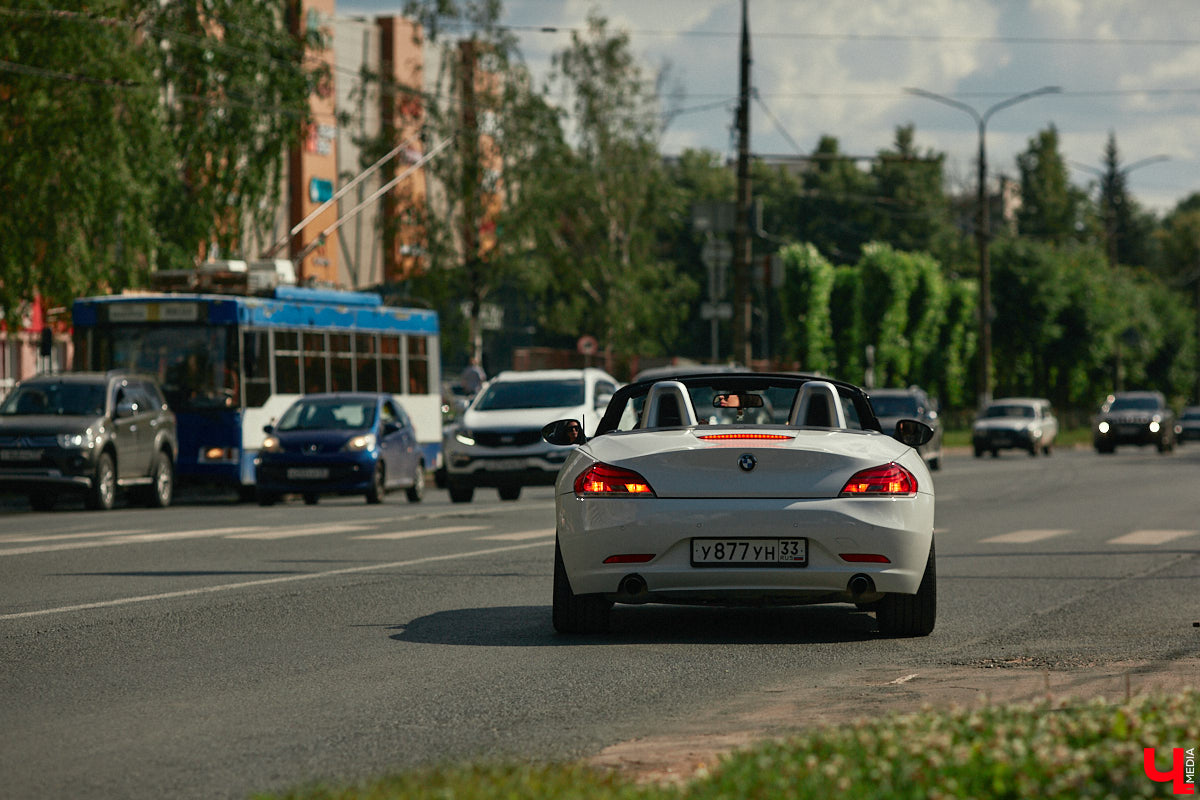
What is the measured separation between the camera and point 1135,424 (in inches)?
2105

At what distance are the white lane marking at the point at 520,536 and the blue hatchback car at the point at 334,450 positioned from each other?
23.1 feet

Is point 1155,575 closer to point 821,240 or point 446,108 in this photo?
point 446,108

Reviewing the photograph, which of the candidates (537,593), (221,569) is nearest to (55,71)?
(221,569)

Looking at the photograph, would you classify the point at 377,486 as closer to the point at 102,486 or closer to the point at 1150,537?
the point at 102,486

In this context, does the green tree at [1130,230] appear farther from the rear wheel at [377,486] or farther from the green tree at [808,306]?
the rear wheel at [377,486]

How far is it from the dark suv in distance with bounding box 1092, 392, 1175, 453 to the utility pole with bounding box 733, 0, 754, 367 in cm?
2000

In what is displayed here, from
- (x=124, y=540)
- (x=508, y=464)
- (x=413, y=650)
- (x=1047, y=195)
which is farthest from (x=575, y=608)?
(x=1047, y=195)

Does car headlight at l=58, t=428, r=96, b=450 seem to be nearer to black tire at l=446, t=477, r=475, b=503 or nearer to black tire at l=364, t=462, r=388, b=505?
black tire at l=364, t=462, r=388, b=505

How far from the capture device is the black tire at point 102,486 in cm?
2466

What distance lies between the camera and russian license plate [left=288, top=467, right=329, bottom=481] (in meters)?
25.7

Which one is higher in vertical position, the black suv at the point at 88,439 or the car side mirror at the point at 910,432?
the car side mirror at the point at 910,432

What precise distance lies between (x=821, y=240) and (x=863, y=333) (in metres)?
28.4

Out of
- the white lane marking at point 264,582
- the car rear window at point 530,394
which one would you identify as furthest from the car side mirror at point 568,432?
the car rear window at point 530,394

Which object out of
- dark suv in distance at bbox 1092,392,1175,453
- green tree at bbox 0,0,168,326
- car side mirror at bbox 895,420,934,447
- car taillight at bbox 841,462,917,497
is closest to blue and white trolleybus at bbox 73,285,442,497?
green tree at bbox 0,0,168,326
